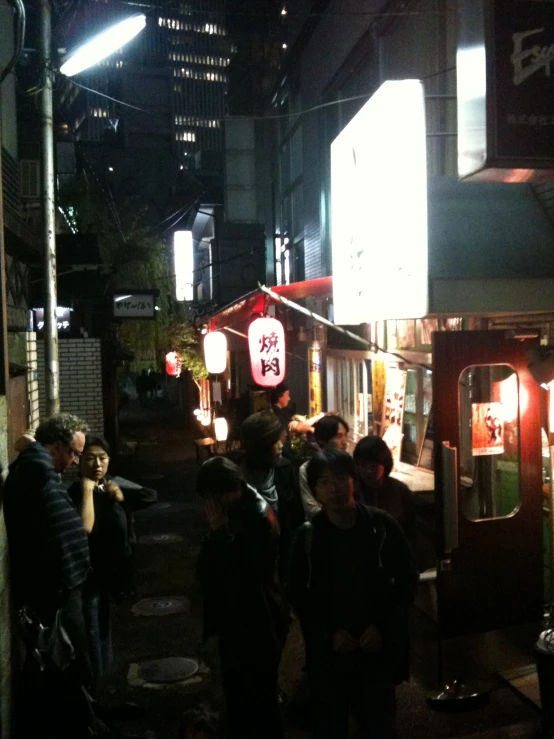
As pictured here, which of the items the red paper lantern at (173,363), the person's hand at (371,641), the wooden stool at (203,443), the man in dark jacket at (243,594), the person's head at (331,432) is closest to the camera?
the person's hand at (371,641)

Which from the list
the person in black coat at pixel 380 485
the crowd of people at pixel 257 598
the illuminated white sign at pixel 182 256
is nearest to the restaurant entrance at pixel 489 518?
the person in black coat at pixel 380 485

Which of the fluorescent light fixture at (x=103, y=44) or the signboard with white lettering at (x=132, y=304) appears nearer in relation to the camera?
the fluorescent light fixture at (x=103, y=44)

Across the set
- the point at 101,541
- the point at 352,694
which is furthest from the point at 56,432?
the point at 352,694

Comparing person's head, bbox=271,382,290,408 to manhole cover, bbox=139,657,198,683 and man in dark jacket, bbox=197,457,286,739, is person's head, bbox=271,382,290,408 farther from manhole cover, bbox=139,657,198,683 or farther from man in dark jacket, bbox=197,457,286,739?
man in dark jacket, bbox=197,457,286,739

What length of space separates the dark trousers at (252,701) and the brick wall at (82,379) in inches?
502

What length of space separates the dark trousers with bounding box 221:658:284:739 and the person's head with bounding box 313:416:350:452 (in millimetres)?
2938

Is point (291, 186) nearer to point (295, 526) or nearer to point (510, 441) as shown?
point (510, 441)

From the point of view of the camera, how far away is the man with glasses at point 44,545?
4.55 m

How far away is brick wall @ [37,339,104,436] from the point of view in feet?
53.1

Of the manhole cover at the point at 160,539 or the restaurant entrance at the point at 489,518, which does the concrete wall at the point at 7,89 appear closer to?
the restaurant entrance at the point at 489,518

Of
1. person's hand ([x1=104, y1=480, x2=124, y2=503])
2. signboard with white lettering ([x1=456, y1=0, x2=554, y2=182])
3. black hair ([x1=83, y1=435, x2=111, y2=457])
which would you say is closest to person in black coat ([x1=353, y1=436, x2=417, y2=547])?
person's hand ([x1=104, y1=480, x2=124, y2=503])

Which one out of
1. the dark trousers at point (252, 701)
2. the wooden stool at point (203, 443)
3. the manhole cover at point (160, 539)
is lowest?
the manhole cover at point (160, 539)

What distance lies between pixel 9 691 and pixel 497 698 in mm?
4020

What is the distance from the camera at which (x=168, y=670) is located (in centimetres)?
671
